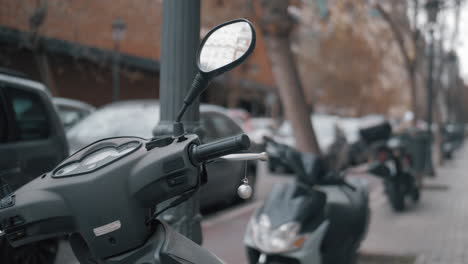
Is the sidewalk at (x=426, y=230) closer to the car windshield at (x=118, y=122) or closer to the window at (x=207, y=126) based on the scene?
the window at (x=207, y=126)

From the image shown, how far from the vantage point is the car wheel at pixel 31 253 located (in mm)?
2568

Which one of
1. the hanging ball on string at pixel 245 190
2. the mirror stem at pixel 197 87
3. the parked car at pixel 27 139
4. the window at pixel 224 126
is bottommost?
the window at pixel 224 126

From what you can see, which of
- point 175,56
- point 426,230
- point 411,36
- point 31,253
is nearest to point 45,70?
point 31,253

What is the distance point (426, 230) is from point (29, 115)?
514 cm

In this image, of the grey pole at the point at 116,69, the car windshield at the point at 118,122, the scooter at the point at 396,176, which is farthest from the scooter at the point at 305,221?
the scooter at the point at 396,176

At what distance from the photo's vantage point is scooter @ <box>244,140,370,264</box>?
148 inches

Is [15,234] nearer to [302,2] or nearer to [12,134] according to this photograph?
[12,134]

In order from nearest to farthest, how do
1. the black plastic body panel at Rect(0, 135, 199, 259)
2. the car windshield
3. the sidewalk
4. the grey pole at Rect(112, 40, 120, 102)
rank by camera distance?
the black plastic body panel at Rect(0, 135, 199, 259)
the grey pole at Rect(112, 40, 120, 102)
the sidewalk
the car windshield

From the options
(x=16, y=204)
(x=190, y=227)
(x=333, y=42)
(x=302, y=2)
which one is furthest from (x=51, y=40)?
(x=333, y=42)

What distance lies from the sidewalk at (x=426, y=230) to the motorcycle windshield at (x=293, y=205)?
216 cm

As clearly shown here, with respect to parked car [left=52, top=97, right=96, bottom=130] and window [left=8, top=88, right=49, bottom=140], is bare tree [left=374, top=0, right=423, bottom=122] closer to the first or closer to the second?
parked car [left=52, top=97, right=96, bottom=130]

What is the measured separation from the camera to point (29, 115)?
13.0 ft

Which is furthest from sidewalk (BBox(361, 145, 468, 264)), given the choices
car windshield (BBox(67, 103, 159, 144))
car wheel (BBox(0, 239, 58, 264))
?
car wheel (BBox(0, 239, 58, 264))

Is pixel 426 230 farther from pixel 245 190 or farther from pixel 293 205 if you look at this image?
pixel 245 190
